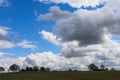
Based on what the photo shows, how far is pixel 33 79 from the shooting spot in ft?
379

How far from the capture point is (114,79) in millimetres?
117375

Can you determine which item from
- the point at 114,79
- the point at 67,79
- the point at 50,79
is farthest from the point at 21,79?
the point at 114,79

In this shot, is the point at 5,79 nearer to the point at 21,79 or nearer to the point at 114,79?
the point at 21,79

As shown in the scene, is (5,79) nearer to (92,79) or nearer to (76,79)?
(76,79)

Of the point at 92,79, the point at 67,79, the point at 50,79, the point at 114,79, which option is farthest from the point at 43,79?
the point at 114,79

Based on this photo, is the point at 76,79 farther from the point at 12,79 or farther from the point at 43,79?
the point at 12,79

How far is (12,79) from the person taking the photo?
114062 millimetres

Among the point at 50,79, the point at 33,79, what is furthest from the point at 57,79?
the point at 33,79

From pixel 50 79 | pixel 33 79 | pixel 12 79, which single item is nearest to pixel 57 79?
pixel 50 79

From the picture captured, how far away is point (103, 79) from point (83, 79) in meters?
9.13

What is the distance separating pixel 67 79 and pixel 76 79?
4220 millimetres

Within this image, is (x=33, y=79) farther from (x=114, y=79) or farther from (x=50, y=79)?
(x=114, y=79)

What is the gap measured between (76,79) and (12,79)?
2880 cm

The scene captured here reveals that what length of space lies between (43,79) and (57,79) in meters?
6.37
